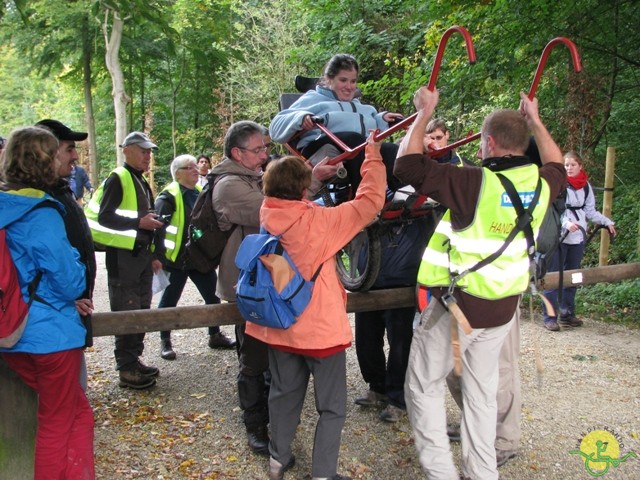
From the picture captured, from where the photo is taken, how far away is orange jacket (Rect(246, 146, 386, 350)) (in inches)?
116

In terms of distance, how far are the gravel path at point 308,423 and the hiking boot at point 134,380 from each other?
0.06 meters

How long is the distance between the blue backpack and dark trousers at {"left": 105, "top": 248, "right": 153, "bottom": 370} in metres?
1.96

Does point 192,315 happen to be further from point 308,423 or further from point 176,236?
point 176,236

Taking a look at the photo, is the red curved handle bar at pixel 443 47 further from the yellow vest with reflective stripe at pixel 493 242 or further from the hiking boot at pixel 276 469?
the hiking boot at pixel 276 469

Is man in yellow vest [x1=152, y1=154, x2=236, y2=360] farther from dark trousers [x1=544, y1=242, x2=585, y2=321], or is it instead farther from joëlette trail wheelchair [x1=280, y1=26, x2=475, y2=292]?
dark trousers [x1=544, y1=242, x2=585, y2=321]

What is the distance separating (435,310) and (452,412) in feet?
5.10

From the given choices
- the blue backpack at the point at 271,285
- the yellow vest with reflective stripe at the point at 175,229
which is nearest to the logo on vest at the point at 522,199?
the blue backpack at the point at 271,285

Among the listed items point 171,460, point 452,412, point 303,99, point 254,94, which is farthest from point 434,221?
point 254,94

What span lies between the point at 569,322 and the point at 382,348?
371 cm

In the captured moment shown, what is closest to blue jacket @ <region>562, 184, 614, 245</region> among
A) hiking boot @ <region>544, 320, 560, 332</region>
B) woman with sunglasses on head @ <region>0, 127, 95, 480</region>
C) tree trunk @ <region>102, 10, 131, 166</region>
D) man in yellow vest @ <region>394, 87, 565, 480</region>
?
hiking boot @ <region>544, 320, 560, 332</region>

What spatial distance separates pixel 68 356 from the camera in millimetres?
2805

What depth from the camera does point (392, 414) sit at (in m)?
4.04

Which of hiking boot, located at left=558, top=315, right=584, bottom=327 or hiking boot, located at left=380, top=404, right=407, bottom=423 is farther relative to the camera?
hiking boot, located at left=558, top=315, right=584, bottom=327

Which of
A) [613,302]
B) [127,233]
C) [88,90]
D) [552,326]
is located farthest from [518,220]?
[88,90]
